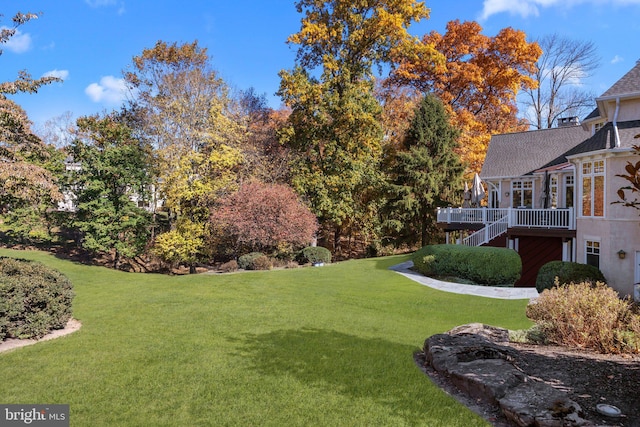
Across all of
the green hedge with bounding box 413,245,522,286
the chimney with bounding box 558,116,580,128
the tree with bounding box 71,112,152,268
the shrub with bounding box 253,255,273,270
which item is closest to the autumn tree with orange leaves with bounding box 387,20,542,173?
the chimney with bounding box 558,116,580,128

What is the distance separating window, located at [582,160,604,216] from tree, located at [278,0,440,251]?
38.3 ft

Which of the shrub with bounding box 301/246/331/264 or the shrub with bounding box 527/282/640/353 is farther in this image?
the shrub with bounding box 301/246/331/264

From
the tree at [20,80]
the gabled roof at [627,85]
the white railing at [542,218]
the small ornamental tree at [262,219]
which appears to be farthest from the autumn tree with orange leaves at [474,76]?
the tree at [20,80]

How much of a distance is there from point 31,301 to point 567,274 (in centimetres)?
1470

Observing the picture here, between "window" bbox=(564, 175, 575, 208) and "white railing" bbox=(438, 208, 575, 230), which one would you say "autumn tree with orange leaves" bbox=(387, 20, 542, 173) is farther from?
"window" bbox=(564, 175, 575, 208)

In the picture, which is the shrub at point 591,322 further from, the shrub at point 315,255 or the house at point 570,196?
the shrub at point 315,255

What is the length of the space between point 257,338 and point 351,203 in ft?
60.1

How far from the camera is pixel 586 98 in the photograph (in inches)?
1382

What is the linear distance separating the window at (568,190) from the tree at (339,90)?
34.7ft

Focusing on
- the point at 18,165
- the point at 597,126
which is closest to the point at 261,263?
the point at 18,165

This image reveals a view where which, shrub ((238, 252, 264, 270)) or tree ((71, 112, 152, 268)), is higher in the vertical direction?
tree ((71, 112, 152, 268))

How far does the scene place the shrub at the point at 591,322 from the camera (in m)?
6.48

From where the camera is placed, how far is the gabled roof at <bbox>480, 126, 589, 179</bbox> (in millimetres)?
20938

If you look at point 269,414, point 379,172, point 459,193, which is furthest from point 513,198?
point 269,414
